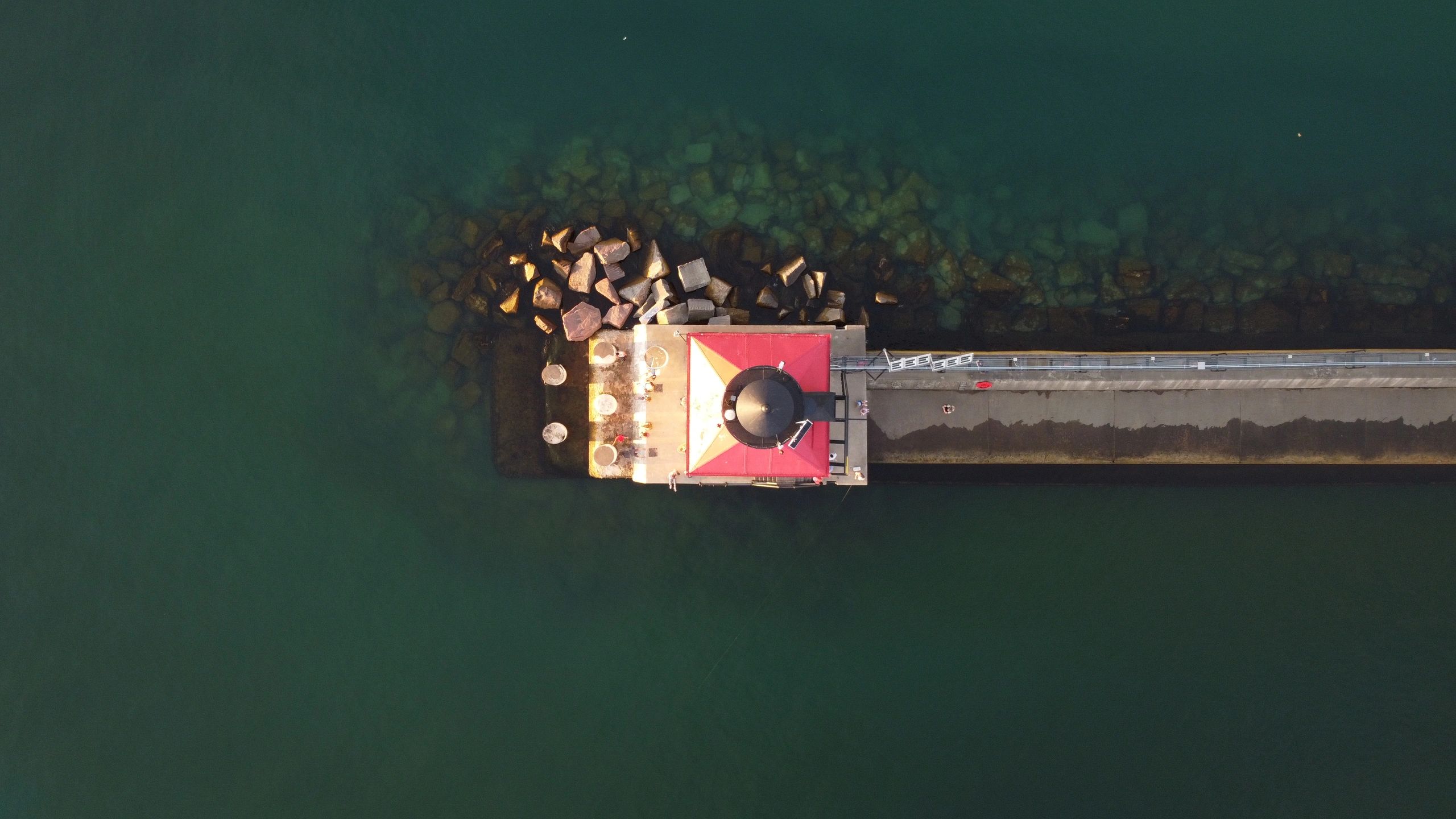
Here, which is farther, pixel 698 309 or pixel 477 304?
pixel 477 304

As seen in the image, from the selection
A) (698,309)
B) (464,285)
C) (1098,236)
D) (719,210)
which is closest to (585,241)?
(464,285)

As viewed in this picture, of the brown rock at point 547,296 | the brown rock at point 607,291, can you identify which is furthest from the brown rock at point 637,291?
the brown rock at point 547,296

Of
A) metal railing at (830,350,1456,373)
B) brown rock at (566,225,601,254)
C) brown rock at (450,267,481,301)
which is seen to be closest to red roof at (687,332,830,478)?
metal railing at (830,350,1456,373)

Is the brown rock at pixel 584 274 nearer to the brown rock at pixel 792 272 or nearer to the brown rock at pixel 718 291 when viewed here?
the brown rock at pixel 718 291

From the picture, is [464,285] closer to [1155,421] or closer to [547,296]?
[547,296]

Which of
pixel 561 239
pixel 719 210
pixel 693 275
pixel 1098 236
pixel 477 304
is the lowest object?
pixel 477 304

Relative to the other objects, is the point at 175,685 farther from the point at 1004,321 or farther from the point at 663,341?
the point at 1004,321

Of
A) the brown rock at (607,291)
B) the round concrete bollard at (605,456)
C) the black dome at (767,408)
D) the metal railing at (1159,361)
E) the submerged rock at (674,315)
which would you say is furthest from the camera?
the brown rock at (607,291)
